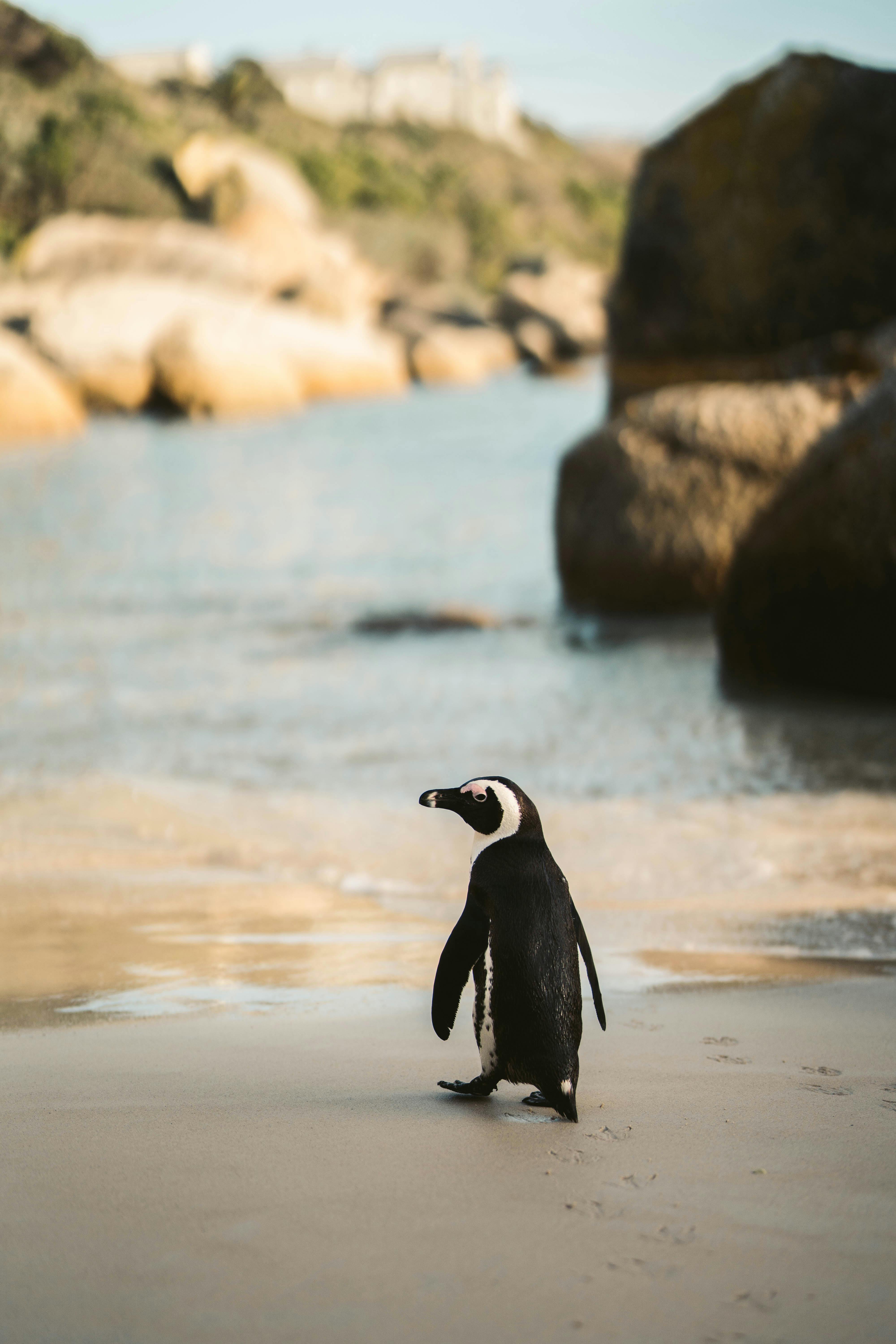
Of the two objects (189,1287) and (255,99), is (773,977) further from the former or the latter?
(255,99)

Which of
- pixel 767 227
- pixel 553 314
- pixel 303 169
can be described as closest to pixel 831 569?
pixel 767 227

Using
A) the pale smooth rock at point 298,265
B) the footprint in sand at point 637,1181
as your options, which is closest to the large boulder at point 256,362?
the pale smooth rock at point 298,265

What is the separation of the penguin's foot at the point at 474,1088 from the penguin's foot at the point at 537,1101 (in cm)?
5

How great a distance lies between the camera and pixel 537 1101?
6.84 ft

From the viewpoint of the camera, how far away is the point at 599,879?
3.82 metres

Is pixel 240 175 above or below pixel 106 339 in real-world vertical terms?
above

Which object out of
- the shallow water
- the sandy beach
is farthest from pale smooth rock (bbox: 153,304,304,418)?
the sandy beach

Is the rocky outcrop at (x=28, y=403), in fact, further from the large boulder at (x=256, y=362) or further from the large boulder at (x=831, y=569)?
the large boulder at (x=831, y=569)

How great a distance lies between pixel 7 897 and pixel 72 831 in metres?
0.75

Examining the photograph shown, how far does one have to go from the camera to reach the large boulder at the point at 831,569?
19.0ft

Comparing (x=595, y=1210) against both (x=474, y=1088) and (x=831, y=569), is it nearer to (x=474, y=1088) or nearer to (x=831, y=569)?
(x=474, y=1088)

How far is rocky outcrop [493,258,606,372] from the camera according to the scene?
43.3m

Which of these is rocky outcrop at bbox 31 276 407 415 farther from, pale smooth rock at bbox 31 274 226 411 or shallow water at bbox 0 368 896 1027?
shallow water at bbox 0 368 896 1027

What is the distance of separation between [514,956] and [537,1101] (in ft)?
0.69
